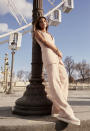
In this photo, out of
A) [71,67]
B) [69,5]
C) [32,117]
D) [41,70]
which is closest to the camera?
[32,117]

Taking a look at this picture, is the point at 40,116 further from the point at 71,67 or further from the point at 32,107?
the point at 71,67

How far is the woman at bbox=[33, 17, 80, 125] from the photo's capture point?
8.55ft

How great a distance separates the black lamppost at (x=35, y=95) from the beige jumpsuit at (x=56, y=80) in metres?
0.24

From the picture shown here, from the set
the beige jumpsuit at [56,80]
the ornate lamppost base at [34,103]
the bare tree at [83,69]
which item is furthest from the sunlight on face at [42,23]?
the bare tree at [83,69]

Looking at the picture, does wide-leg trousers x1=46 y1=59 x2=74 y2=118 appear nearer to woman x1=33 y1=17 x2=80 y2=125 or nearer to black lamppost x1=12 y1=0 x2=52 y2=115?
woman x1=33 y1=17 x2=80 y2=125

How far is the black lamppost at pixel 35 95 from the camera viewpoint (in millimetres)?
2977

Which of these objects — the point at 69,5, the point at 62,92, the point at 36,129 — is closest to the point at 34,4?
the point at 62,92

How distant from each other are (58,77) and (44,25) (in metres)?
1.11

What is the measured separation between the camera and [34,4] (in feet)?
12.0

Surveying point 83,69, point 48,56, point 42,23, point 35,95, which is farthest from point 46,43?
point 83,69

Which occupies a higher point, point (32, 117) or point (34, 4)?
point (34, 4)

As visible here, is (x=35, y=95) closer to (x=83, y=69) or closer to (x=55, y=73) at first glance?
(x=55, y=73)

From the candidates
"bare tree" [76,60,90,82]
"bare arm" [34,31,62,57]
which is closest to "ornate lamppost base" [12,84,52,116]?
"bare arm" [34,31,62,57]

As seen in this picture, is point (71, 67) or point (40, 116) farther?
point (71, 67)
